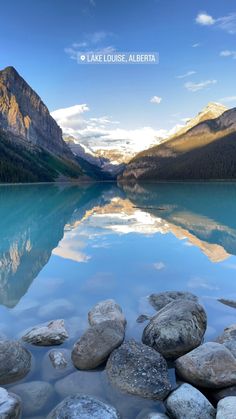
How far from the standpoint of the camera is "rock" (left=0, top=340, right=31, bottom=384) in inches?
360

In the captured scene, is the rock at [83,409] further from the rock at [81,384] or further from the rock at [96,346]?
the rock at [96,346]

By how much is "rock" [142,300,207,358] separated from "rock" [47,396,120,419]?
3215mm

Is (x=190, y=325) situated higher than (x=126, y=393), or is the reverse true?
(x=190, y=325)

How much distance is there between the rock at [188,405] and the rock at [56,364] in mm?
3069

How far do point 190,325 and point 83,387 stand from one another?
393cm

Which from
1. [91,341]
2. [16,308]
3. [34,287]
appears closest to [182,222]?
[34,287]

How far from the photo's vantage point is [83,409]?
7352 millimetres

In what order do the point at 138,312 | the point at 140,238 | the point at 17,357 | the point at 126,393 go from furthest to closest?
the point at 140,238 < the point at 138,312 < the point at 17,357 < the point at 126,393

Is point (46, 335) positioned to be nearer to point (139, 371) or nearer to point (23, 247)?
point (139, 371)

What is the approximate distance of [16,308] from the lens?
555 inches

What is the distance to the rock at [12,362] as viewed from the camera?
915 cm

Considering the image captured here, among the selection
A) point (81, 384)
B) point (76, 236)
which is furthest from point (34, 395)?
point (76, 236)

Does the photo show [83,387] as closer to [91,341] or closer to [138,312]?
[91,341]

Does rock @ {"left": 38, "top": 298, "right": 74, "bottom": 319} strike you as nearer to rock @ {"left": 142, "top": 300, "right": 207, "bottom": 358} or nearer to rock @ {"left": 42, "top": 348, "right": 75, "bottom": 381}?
rock @ {"left": 42, "top": 348, "right": 75, "bottom": 381}
